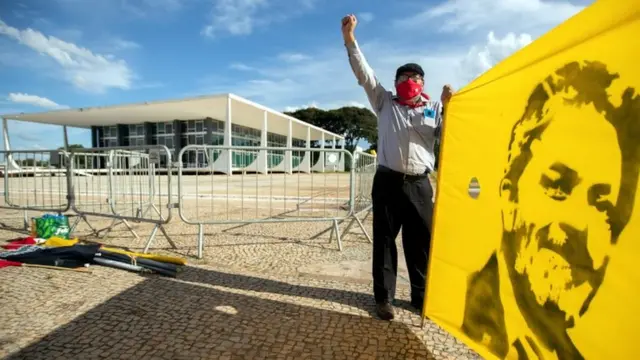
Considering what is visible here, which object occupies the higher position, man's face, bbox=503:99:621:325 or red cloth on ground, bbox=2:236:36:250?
man's face, bbox=503:99:621:325

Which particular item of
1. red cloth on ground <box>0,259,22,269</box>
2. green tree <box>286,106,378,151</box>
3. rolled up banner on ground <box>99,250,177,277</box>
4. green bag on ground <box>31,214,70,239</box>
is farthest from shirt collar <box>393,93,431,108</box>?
green tree <box>286,106,378,151</box>

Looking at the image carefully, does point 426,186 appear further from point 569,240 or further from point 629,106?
point 629,106

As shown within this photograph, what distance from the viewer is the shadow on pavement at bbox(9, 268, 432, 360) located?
210cm

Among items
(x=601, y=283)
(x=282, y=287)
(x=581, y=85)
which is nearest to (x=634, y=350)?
(x=601, y=283)

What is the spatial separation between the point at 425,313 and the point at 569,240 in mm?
1272

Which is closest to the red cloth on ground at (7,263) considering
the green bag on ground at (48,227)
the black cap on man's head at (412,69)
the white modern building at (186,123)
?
the green bag on ground at (48,227)

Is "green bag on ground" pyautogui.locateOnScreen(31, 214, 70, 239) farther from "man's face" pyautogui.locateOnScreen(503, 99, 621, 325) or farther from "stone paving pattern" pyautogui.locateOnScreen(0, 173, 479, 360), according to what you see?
"man's face" pyautogui.locateOnScreen(503, 99, 621, 325)

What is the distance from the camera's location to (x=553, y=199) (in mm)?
1450

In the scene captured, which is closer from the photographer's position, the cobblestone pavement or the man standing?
the cobblestone pavement

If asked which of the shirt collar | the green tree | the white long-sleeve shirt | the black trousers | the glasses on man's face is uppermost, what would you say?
the green tree

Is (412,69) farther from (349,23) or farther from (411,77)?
(349,23)

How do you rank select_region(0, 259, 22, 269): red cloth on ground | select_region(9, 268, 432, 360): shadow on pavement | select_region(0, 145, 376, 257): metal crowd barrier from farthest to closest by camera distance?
select_region(0, 145, 376, 257): metal crowd barrier < select_region(0, 259, 22, 269): red cloth on ground < select_region(9, 268, 432, 360): shadow on pavement

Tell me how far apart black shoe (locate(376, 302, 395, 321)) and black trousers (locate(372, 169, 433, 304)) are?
4 cm

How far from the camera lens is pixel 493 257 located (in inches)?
70.9
